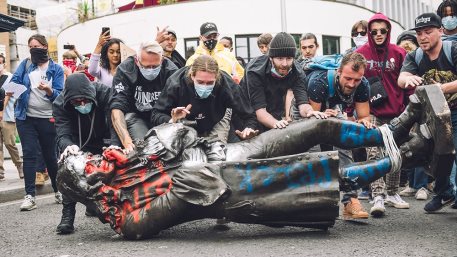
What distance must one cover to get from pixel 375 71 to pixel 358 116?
0.95m

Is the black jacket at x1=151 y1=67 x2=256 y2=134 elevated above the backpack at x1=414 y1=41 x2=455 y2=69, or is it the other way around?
the backpack at x1=414 y1=41 x2=455 y2=69

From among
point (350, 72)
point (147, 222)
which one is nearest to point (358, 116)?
point (350, 72)

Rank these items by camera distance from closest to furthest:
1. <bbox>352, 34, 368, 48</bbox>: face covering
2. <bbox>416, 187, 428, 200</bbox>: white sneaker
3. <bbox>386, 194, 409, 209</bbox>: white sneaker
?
<bbox>386, 194, 409, 209</bbox>: white sneaker → <bbox>416, 187, 428, 200</bbox>: white sneaker → <bbox>352, 34, 368, 48</bbox>: face covering

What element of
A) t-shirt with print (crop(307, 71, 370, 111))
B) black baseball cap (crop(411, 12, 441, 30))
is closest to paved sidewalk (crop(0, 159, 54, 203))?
t-shirt with print (crop(307, 71, 370, 111))

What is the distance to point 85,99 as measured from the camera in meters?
5.16

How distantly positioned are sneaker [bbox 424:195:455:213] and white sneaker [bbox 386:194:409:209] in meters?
0.35

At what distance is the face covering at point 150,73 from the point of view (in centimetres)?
541

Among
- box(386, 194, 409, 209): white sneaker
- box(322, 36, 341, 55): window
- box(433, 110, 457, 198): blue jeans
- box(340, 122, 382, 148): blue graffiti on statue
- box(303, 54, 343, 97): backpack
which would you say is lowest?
box(386, 194, 409, 209): white sneaker

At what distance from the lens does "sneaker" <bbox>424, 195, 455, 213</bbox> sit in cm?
517

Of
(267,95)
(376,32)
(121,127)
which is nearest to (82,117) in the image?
(121,127)

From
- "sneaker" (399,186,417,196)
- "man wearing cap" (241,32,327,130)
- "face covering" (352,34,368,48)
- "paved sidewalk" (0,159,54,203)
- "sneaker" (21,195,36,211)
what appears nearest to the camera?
Answer: "man wearing cap" (241,32,327,130)

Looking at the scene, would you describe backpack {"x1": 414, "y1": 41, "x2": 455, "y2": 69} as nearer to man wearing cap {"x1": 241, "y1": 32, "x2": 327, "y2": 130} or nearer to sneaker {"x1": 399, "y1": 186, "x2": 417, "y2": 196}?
man wearing cap {"x1": 241, "y1": 32, "x2": 327, "y2": 130}

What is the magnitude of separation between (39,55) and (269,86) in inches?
117

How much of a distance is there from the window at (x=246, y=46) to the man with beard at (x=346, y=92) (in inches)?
752
